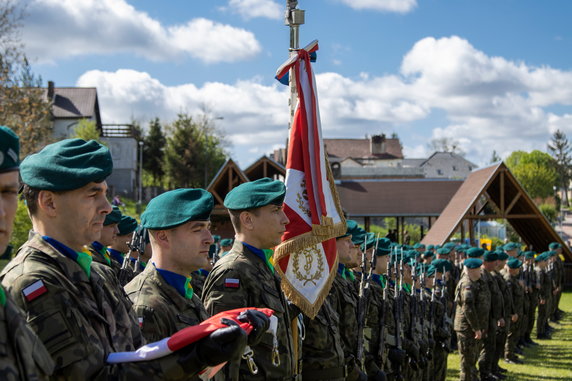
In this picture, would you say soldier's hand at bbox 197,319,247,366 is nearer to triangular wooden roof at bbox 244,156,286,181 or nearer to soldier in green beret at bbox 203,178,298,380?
soldier in green beret at bbox 203,178,298,380

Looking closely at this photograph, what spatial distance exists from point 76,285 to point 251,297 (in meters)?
2.00

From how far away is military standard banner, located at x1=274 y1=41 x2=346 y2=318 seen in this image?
5746 mm

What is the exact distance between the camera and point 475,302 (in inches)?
457

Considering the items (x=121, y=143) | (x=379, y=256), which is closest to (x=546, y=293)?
(x=379, y=256)

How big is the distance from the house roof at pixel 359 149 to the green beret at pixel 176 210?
332ft

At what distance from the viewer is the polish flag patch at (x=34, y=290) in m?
2.30

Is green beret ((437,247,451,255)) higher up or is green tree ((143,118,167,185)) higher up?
green tree ((143,118,167,185))

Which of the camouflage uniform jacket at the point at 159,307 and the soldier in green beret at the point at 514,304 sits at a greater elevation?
the camouflage uniform jacket at the point at 159,307

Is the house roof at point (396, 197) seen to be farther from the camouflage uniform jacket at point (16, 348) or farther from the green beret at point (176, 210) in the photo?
the camouflage uniform jacket at point (16, 348)

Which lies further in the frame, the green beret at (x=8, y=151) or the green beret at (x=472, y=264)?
the green beret at (x=472, y=264)

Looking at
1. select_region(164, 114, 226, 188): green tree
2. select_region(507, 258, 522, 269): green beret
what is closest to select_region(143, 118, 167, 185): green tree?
select_region(164, 114, 226, 188): green tree

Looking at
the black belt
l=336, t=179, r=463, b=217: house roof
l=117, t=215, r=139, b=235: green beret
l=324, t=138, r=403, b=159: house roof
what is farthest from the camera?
l=324, t=138, r=403, b=159: house roof

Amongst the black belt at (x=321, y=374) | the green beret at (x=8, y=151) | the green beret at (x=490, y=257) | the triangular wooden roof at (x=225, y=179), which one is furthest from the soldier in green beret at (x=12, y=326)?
the triangular wooden roof at (x=225, y=179)

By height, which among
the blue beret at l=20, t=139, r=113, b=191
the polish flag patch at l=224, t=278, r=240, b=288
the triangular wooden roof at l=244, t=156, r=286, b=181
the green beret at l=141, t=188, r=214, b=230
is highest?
the triangular wooden roof at l=244, t=156, r=286, b=181
